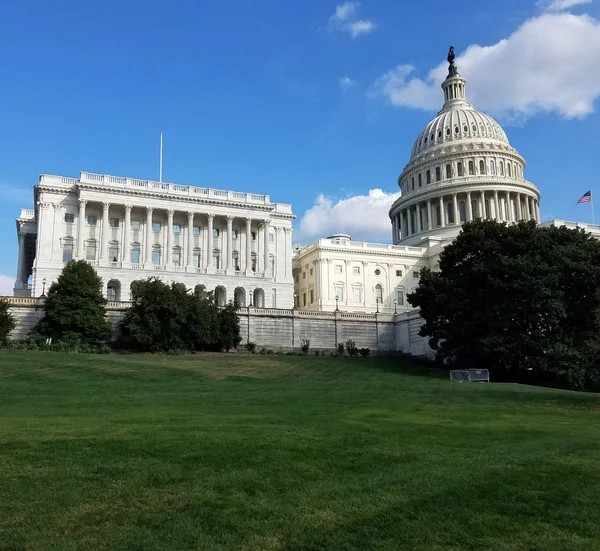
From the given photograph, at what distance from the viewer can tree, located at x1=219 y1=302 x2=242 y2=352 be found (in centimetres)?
6041

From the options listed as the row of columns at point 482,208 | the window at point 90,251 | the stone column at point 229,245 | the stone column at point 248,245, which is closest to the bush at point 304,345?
the stone column at point 248,245

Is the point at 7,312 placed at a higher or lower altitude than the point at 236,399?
higher

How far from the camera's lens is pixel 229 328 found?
6112cm

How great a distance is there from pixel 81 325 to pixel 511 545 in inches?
2059

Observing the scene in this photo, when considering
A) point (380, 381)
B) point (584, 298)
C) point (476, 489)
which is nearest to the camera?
point (476, 489)

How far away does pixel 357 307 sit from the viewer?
10275cm

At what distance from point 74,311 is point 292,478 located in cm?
4868

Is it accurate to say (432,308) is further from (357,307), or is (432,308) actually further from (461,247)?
(357,307)

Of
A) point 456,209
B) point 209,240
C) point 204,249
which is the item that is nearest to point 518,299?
point 209,240

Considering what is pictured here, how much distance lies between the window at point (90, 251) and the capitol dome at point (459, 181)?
63.6m

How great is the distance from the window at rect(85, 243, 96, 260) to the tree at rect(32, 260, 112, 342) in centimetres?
2375

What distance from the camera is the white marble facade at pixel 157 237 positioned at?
265 feet

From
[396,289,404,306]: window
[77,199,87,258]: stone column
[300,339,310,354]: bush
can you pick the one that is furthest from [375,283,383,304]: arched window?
[77,199,87,258]: stone column

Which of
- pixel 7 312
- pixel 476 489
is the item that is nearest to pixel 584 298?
pixel 476 489
